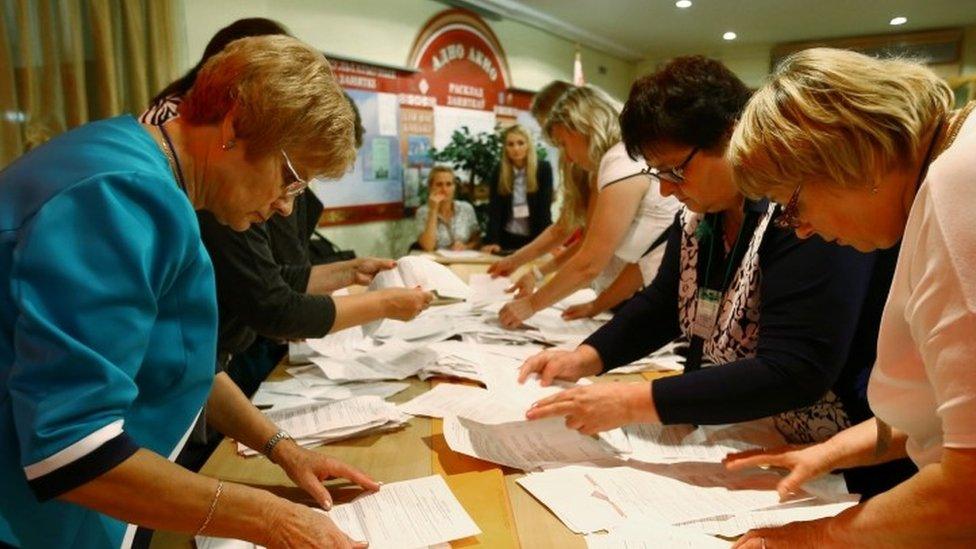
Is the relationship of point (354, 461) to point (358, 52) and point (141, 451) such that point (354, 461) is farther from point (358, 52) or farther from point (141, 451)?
point (358, 52)

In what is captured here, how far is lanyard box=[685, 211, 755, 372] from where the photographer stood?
1376 mm

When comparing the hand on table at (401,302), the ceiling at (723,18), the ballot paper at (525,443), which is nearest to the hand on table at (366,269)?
the hand on table at (401,302)

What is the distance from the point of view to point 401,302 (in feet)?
Result: 5.71

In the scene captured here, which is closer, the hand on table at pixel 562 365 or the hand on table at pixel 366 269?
the hand on table at pixel 562 365

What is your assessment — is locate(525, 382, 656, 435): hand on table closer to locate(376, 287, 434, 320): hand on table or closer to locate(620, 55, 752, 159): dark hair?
locate(620, 55, 752, 159): dark hair

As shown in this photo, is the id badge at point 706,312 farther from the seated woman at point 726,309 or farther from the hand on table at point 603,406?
the hand on table at point 603,406

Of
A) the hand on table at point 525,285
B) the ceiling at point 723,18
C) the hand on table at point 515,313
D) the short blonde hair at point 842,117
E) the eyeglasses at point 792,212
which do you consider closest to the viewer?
the short blonde hair at point 842,117

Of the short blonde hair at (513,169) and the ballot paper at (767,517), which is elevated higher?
the short blonde hair at (513,169)

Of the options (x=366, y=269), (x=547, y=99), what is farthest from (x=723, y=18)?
(x=366, y=269)

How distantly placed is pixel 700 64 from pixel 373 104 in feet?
12.2

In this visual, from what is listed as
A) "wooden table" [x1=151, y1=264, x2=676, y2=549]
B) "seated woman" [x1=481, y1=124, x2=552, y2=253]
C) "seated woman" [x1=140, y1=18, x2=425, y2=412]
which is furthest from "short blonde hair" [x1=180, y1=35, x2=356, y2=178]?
"seated woman" [x1=481, y1=124, x2=552, y2=253]

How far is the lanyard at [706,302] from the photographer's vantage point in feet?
4.51

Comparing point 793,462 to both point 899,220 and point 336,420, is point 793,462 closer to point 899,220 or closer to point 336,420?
point 899,220

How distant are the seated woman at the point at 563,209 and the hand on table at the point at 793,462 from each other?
1402mm
